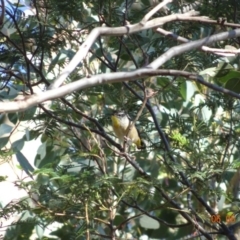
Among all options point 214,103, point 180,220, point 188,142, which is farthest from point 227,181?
point 180,220

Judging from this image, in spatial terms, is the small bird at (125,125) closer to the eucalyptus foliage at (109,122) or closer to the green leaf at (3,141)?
the eucalyptus foliage at (109,122)

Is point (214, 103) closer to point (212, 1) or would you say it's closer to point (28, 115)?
point (212, 1)

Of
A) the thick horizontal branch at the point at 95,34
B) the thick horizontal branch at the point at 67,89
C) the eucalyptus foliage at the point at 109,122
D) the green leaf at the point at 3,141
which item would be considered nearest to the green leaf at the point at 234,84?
the eucalyptus foliage at the point at 109,122

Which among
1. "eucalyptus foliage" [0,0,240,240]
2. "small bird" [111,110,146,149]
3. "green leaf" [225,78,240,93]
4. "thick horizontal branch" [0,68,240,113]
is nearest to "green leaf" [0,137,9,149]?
"eucalyptus foliage" [0,0,240,240]

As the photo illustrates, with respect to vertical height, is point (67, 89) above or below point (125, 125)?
below

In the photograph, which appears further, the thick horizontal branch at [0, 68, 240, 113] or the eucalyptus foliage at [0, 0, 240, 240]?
the eucalyptus foliage at [0, 0, 240, 240]

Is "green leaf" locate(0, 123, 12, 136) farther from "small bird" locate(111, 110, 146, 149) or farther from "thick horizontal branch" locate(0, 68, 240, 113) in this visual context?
"thick horizontal branch" locate(0, 68, 240, 113)

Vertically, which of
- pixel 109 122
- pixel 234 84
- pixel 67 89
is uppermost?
pixel 109 122

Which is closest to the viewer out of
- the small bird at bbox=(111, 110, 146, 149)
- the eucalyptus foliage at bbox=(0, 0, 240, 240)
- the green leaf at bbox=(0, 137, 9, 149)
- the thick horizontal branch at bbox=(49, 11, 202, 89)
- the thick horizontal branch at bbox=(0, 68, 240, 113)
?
the thick horizontal branch at bbox=(0, 68, 240, 113)

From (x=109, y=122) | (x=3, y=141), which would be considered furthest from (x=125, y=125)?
(x=3, y=141)

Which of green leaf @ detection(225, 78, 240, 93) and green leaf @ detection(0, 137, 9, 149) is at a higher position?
green leaf @ detection(0, 137, 9, 149)

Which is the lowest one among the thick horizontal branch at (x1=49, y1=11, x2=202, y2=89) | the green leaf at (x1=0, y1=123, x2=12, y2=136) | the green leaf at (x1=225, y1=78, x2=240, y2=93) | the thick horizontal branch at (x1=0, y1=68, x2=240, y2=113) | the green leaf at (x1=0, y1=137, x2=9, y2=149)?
the thick horizontal branch at (x1=0, y1=68, x2=240, y2=113)

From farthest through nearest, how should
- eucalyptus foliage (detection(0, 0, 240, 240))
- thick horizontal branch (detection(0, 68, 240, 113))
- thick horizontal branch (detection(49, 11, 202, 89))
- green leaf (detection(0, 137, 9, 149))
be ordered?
green leaf (detection(0, 137, 9, 149)) < eucalyptus foliage (detection(0, 0, 240, 240)) < thick horizontal branch (detection(49, 11, 202, 89)) < thick horizontal branch (detection(0, 68, 240, 113))

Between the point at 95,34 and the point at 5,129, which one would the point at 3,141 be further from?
the point at 95,34
